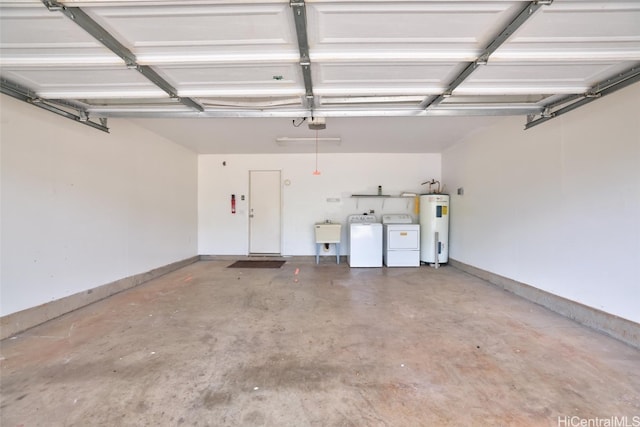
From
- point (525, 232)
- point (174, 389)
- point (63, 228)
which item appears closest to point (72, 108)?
point (63, 228)

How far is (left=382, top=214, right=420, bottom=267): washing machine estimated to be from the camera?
5.28 m

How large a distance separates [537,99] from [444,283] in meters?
2.73

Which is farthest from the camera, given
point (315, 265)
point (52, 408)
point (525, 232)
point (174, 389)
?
point (315, 265)

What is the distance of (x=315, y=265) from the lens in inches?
220

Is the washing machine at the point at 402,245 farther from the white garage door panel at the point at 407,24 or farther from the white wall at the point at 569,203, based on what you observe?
the white garage door panel at the point at 407,24

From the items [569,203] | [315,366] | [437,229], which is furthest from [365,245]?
[315,366]

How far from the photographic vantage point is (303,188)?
6012 mm

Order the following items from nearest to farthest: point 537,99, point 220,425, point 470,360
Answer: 1. point 220,425
2. point 470,360
3. point 537,99

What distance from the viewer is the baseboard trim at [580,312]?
2256mm

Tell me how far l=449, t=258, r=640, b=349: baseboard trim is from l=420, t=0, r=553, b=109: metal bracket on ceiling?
2.54m

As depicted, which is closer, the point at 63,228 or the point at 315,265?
the point at 63,228

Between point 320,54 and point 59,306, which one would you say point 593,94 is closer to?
point 320,54

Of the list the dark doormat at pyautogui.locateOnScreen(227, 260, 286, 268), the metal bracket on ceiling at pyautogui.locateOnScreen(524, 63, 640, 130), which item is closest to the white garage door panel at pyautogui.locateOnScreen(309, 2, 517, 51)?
Answer: the metal bracket on ceiling at pyautogui.locateOnScreen(524, 63, 640, 130)

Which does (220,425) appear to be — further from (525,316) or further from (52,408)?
(525,316)
